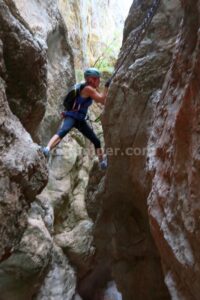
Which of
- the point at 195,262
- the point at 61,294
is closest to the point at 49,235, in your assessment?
the point at 61,294

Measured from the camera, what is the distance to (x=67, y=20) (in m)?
14.0

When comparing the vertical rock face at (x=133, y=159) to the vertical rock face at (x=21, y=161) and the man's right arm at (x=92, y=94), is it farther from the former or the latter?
the vertical rock face at (x=21, y=161)

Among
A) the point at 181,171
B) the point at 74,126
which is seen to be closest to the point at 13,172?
the point at 181,171

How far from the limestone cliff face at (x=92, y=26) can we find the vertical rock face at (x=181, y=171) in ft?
33.8

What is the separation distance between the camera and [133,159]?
21.5 ft

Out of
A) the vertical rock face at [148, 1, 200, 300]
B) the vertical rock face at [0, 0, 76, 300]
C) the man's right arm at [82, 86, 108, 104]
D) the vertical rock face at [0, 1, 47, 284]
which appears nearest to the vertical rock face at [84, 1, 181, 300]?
the man's right arm at [82, 86, 108, 104]

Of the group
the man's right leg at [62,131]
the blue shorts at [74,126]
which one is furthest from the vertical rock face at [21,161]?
the blue shorts at [74,126]

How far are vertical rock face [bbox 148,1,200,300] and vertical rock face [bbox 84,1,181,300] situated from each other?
128 centimetres

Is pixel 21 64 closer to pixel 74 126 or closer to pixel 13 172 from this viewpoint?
pixel 13 172

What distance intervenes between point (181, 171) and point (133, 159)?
2.72 meters

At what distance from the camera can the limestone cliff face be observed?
46.6ft

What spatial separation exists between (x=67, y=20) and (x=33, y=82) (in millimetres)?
9391

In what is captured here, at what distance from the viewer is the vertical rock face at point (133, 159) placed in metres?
6.20

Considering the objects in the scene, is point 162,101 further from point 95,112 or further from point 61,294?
point 95,112
